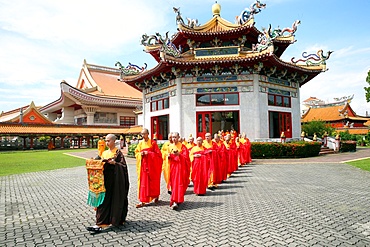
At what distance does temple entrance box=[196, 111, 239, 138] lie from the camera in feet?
58.7

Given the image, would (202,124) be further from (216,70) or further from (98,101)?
(98,101)

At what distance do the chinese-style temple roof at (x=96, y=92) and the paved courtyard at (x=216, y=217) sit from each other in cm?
2529

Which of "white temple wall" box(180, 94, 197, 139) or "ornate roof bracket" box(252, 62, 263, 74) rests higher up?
"ornate roof bracket" box(252, 62, 263, 74)

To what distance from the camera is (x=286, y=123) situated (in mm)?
19375

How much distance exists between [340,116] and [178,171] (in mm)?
41642

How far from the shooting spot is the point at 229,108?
1748 cm

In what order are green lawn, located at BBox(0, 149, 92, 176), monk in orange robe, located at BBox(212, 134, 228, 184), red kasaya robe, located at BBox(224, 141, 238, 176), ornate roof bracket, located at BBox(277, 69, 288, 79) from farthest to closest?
1. ornate roof bracket, located at BBox(277, 69, 288, 79)
2. green lawn, located at BBox(0, 149, 92, 176)
3. red kasaya robe, located at BBox(224, 141, 238, 176)
4. monk in orange robe, located at BBox(212, 134, 228, 184)

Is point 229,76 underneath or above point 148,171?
above

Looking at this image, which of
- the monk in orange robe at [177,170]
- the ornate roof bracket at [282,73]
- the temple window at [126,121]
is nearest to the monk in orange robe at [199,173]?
the monk in orange robe at [177,170]

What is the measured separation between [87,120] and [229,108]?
75.5ft

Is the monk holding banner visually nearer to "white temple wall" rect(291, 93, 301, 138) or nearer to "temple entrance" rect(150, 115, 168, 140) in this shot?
"temple entrance" rect(150, 115, 168, 140)

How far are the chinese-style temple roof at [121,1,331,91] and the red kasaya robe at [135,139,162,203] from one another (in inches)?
426

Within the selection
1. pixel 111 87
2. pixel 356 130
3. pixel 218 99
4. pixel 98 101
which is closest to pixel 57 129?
pixel 98 101

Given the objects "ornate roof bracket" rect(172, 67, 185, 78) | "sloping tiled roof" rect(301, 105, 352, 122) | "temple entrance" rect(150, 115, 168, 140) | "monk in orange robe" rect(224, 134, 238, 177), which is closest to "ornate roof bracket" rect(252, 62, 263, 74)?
"ornate roof bracket" rect(172, 67, 185, 78)
